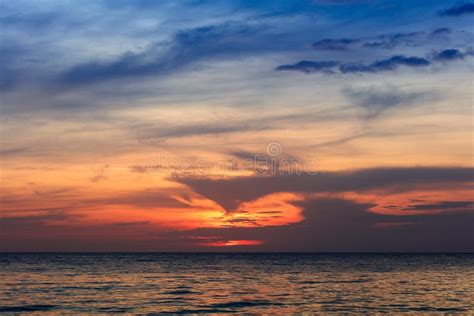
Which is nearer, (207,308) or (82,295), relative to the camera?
(207,308)

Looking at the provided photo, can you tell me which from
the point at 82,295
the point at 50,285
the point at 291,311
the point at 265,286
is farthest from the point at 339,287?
the point at 50,285

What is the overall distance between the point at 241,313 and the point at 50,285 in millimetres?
38846

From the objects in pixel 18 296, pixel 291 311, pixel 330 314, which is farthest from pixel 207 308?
pixel 18 296

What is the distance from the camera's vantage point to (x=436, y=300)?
6250cm

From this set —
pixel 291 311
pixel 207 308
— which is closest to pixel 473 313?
pixel 291 311

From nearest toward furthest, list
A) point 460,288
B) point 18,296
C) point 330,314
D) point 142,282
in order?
point 330,314
point 18,296
point 460,288
point 142,282

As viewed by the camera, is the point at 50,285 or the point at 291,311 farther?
the point at 50,285

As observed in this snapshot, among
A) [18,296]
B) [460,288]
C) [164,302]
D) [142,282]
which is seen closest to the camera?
[164,302]

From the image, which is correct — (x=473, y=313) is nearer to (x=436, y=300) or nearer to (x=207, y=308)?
(x=436, y=300)

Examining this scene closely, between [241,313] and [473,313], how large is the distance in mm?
20447

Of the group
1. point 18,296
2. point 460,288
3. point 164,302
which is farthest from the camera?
Answer: point 460,288

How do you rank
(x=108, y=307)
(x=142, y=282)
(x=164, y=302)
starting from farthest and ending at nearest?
(x=142, y=282), (x=164, y=302), (x=108, y=307)

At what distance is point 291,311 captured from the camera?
5412 centimetres

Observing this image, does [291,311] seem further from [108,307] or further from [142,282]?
[142,282]
